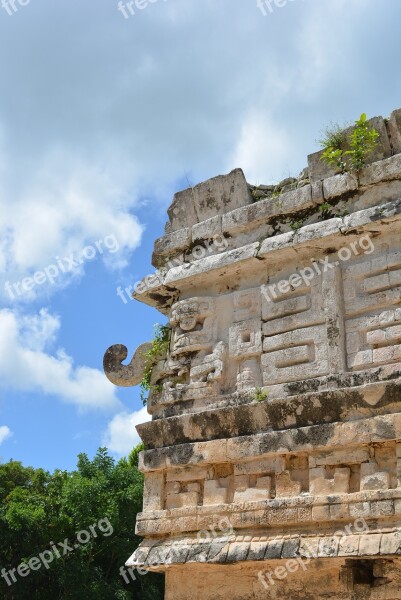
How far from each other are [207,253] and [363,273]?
1.80 metres

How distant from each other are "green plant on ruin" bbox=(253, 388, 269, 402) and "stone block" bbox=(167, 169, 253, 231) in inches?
83.9

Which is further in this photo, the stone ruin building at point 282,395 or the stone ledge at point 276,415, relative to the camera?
the stone ledge at point 276,415

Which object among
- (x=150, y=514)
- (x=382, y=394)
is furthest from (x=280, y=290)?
(x=150, y=514)

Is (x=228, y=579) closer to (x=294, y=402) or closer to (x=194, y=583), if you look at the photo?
(x=194, y=583)

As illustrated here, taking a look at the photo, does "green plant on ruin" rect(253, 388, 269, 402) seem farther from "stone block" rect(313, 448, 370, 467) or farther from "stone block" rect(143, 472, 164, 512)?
"stone block" rect(143, 472, 164, 512)

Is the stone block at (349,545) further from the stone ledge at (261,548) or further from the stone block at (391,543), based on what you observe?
the stone block at (391,543)

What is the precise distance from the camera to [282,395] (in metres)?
6.64

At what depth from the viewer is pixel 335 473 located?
615 centimetres

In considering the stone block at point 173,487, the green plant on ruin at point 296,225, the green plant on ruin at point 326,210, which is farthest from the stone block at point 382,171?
the stone block at point 173,487

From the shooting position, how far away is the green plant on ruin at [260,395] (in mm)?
6734

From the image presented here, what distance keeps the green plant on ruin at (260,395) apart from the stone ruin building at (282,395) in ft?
0.05

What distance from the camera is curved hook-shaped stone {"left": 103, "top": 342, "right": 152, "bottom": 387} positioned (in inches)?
316

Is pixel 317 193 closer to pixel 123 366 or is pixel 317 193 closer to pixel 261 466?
pixel 261 466

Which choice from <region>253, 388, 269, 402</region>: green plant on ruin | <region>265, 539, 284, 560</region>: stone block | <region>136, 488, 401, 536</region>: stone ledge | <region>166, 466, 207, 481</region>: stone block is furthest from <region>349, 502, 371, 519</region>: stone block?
<region>166, 466, 207, 481</region>: stone block
